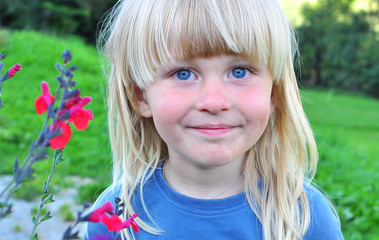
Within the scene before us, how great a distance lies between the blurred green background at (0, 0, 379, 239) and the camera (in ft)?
13.6

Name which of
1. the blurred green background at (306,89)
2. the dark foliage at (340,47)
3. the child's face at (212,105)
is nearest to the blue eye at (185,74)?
the child's face at (212,105)

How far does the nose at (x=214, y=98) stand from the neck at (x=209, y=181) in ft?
1.10

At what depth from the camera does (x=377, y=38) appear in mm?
28500

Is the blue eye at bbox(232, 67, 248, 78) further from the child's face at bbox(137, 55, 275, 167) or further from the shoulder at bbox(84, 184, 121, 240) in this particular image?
the shoulder at bbox(84, 184, 121, 240)

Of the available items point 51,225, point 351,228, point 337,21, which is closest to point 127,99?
point 51,225

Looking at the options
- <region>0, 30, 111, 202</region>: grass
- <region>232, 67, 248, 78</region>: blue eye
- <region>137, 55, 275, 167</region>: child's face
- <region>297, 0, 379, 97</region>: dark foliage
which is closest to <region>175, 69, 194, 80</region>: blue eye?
<region>137, 55, 275, 167</region>: child's face

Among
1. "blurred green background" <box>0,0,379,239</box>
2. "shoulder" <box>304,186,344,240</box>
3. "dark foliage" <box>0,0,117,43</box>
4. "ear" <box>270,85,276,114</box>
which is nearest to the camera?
"shoulder" <box>304,186,344,240</box>

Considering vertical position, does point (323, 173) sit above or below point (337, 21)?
below

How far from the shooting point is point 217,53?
1.39m

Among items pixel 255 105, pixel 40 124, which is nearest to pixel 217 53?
pixel 255 105

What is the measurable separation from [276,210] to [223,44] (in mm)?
587

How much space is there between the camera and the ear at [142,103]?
169cm

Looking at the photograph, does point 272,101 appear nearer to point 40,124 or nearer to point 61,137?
point 61,137

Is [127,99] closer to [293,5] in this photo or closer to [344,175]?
[344,175]
